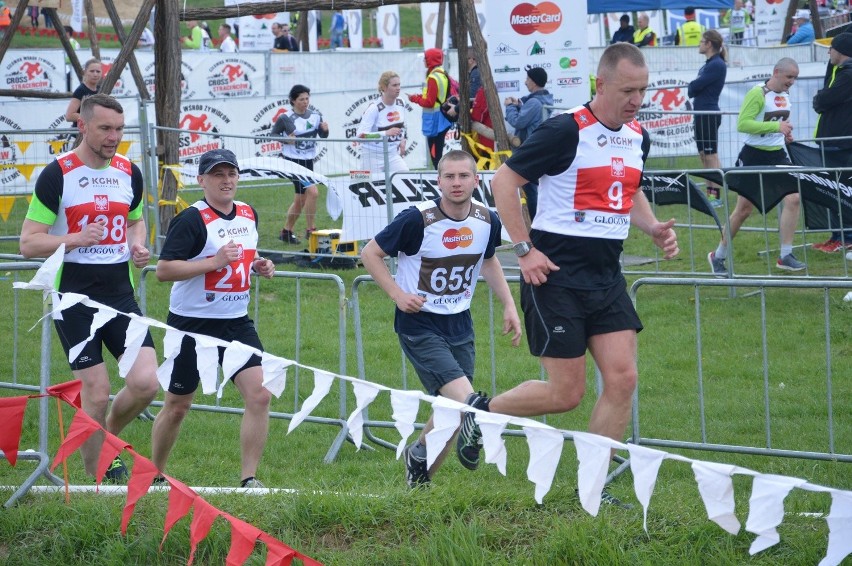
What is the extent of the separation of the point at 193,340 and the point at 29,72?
1889 centimetres

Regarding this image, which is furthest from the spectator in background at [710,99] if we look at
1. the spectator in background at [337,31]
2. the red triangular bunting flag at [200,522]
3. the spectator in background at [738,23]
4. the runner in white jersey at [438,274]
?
the spectator in background at [337,31]

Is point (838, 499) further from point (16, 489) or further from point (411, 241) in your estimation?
point (16, 489)

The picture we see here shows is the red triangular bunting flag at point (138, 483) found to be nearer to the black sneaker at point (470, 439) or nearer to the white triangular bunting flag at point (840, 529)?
the black sneaker at point (470, 439)

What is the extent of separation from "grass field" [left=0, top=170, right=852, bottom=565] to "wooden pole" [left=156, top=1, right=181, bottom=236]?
2.14m

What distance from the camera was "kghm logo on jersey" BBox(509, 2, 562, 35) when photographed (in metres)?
12.9

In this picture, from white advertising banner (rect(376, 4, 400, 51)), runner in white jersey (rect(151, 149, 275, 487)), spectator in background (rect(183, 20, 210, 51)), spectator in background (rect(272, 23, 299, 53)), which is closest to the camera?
runner in white jersey (rect(151, 149, 275, 487))

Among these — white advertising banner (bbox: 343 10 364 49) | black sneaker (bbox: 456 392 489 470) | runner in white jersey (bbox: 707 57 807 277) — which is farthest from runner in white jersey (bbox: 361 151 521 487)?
white advertising banner (bbox: 343 10 364 49)

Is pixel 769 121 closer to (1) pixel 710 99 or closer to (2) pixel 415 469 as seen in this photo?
(1) pixel 710 99

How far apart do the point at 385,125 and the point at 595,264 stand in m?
10.2

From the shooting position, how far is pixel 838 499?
3.81m

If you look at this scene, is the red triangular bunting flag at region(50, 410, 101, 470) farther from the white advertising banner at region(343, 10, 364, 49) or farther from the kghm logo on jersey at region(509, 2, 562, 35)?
the white advertising banner at region(343, 10, 364, 49)

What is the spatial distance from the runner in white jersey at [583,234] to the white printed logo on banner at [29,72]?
65.1ft

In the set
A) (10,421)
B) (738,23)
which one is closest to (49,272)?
(10,421)

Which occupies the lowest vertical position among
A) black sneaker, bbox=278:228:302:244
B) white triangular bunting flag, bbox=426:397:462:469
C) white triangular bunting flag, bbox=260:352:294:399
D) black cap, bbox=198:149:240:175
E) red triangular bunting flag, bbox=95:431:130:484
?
red triangular bunting flag, bbox=95:431:130:484
